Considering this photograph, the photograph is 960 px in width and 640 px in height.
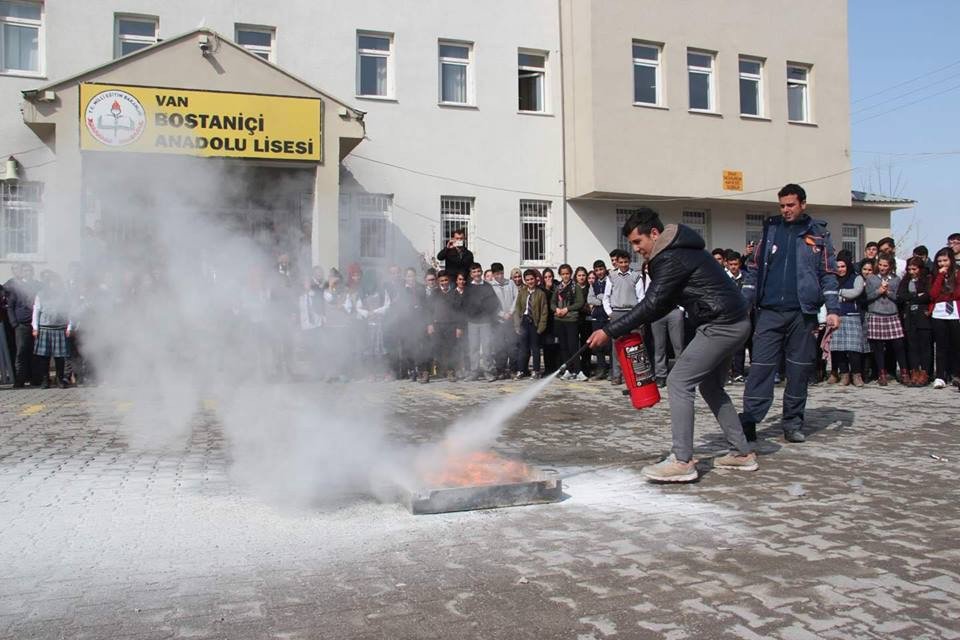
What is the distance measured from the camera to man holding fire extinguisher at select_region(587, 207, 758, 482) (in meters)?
5.90

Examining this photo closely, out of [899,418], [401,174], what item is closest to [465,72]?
[401,174]

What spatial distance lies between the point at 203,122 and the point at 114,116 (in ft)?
5.37

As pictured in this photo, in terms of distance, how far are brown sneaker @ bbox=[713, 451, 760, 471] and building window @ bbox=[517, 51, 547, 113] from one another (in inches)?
633

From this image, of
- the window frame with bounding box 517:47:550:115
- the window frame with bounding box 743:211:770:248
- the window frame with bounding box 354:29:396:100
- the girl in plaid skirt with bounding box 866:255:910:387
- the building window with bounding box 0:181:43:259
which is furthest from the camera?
the window frame with bounding box 743:211:770:248

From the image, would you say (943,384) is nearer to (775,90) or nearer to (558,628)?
(558,628)

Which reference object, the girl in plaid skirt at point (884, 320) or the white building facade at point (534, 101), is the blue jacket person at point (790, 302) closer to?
the girl in plaid skirt at point (884, 320)

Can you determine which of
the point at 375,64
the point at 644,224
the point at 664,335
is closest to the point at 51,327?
the point at 664,335

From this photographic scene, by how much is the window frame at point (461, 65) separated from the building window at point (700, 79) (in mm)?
5984

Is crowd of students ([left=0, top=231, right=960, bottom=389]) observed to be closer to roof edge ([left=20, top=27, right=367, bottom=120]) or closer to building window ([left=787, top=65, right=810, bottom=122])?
roof edge ([left=20, top=27, right=367, bottom=120])

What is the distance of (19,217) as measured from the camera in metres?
15.5

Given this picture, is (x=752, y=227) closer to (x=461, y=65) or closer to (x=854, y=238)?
(x=854, y=238)

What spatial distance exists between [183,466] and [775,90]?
814 inches

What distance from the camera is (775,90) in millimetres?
22734

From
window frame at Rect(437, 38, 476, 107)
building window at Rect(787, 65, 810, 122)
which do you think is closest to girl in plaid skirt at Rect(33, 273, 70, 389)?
window frame at Rect(437, 38, 476, 107)
